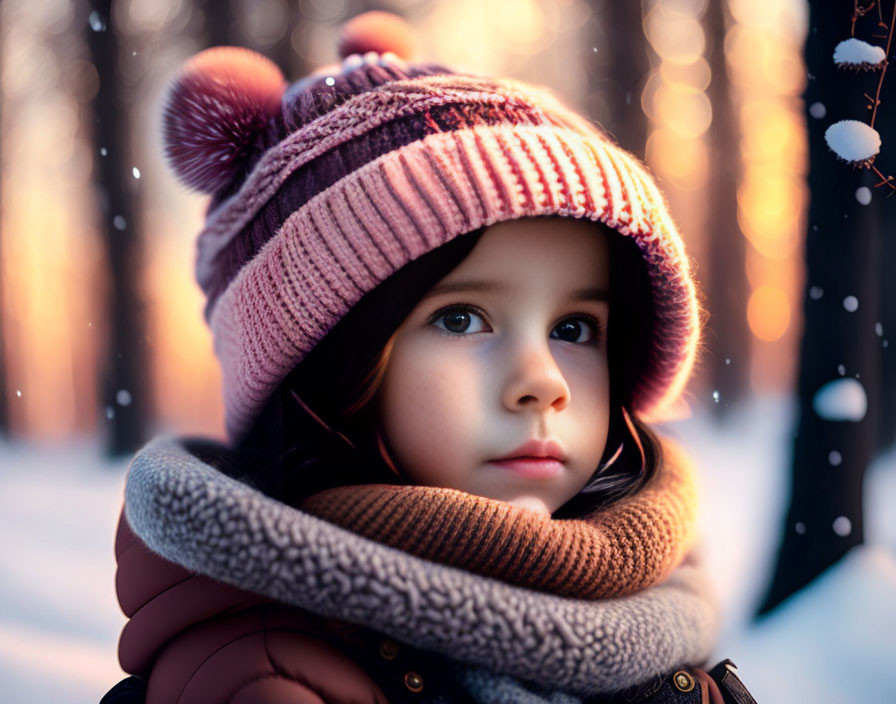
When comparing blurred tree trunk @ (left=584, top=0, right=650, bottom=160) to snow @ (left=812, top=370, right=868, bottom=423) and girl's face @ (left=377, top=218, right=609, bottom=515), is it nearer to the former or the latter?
girl's face @ (left=377, top=218, right=609, bottom=515)

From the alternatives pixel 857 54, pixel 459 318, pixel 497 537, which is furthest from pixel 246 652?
pixel 857 54

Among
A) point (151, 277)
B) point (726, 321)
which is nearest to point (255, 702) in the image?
point (151, 277)

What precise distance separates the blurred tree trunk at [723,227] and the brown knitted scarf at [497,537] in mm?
338

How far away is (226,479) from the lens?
604 millimetres

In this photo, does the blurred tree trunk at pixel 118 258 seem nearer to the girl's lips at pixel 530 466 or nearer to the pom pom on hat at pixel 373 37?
the pom pom on hat at pixel 373 37

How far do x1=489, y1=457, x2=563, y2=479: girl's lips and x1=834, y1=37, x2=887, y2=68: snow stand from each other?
24.4 inches

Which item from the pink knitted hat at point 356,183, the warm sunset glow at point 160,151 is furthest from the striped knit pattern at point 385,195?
the warm sunset glow at point 160,151

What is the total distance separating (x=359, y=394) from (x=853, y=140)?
2.16 ft

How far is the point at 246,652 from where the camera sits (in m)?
0.57

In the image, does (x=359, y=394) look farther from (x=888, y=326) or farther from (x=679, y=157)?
(x=888, y=326)

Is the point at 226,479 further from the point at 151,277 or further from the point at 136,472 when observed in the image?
the point at 151,277

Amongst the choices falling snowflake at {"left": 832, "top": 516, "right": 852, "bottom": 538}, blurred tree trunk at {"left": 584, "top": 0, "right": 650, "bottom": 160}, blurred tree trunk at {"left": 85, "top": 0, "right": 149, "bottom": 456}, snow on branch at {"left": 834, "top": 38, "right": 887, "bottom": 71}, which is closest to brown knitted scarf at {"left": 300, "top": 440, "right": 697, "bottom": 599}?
blurred tree trunk at {"left": 85, "top": 0, "right": 149, "bottom": 456}

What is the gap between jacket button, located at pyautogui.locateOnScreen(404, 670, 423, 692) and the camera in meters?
0.60

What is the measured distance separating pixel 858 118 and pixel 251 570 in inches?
32.7
